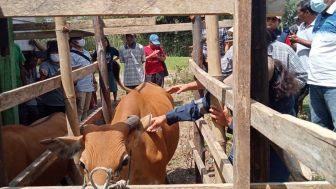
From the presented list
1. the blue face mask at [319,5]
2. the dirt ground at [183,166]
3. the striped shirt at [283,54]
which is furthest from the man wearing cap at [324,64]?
the dirt ground at [183,166]

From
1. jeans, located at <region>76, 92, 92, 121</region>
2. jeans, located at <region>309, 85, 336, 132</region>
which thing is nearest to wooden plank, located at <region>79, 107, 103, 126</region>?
jeans, located at <region>76, 92, 92, 121</region>

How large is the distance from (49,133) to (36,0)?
290 cm

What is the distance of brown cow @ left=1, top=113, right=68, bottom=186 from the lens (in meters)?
4.03

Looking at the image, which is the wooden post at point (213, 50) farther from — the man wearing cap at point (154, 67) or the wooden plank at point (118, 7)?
the man wearing cap at point (154, 67)

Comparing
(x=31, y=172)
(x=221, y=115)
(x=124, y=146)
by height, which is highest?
(x=221, y=115)

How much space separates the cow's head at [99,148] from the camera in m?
2.99

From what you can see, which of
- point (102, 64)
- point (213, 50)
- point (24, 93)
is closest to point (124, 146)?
point (24, 93)

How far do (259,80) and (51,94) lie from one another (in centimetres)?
404

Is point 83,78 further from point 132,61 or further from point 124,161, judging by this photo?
point 124,161

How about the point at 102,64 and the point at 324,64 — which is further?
the point at 102,64

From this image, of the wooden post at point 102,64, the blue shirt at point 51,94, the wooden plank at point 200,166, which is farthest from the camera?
the blue shirt at point 51,94

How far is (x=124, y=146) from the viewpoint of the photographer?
318cm

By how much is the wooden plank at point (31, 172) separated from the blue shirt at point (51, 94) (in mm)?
Answer: 2202

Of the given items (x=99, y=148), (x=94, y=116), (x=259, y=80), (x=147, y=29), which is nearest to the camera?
(x=259, y=80)
